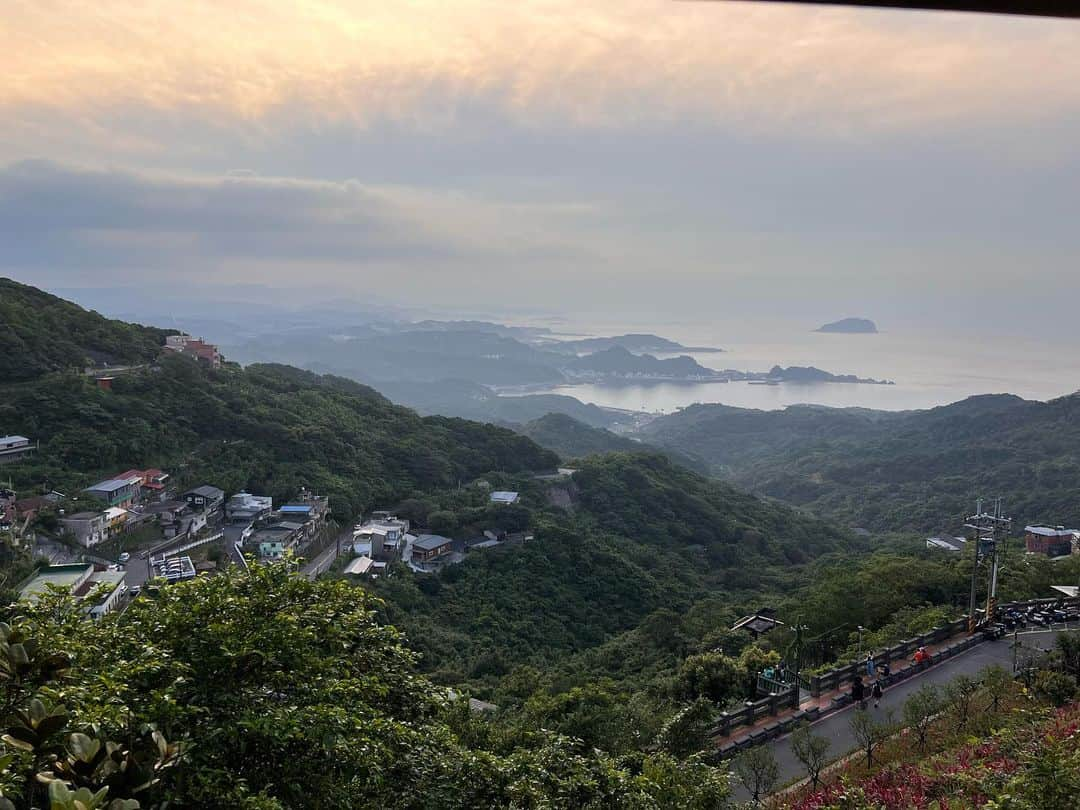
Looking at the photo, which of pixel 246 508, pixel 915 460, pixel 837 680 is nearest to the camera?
pixel 837 680

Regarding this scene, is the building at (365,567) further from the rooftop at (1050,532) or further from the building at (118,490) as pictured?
the rooftop at (1050,532)

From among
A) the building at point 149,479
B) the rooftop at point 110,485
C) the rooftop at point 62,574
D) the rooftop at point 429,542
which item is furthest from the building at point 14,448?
the rooftop at point 429,542

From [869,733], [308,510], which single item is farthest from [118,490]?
[869,733]

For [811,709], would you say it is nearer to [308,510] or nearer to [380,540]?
[380,540]

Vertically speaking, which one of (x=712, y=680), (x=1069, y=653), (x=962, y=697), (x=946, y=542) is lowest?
(x=946, y=542)

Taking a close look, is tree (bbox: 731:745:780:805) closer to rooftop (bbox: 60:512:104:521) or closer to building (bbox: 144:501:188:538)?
rooftop (bbox: 60:512:104:521)

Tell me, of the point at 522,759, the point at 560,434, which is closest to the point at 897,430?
Result: the point at 560,434

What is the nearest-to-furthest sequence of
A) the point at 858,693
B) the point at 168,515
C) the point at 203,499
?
the point at 858,693, the point at 168,515, the point at 203,499
